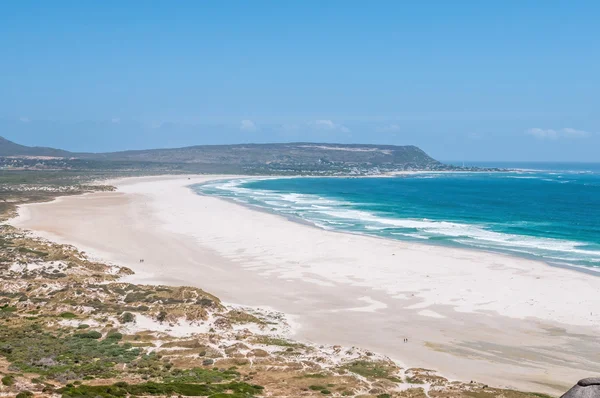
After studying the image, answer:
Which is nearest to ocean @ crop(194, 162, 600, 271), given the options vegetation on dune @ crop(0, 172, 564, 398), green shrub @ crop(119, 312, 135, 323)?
vegetation on dune @ crop(0, 172, 564, 398)

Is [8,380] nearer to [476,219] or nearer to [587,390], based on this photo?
[587,390]

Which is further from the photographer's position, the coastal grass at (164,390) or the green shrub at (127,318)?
the green shrub at (127,318)

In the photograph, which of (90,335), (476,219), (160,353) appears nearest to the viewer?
(160,353)

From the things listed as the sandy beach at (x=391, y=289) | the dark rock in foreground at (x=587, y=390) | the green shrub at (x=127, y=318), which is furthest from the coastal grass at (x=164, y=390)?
the dark rock in foreground at (x=587, y=390)

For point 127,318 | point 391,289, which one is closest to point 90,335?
point 127,318

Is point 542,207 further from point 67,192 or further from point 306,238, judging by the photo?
point 67,192

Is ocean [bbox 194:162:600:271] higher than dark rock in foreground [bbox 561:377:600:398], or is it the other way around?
dark rock in foreground [bbox 561:377:600:398]

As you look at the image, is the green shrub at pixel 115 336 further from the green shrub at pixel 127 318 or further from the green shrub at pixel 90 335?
the green shrub at pixel 127 318

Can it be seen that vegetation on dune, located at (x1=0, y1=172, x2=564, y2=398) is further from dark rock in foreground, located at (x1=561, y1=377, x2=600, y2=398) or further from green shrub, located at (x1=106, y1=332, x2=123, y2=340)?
dark rock in foreground, located at (x1=561, y1=377, x2=600, y2=398)
